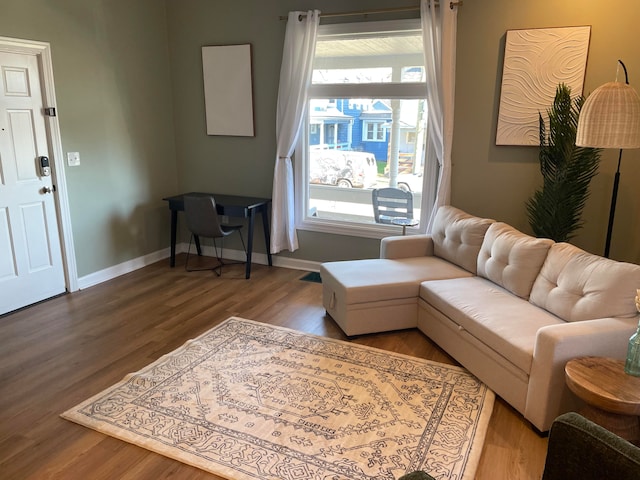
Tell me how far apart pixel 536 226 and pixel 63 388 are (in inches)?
141

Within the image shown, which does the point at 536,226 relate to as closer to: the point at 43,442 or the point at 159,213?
the point at 43,442

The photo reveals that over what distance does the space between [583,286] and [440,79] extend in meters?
2.21

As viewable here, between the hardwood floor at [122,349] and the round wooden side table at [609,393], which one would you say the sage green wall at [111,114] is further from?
the round wooden side table at [609,393]

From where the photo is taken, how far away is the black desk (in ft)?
15.2

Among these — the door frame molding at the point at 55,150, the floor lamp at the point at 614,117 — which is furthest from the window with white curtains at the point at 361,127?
the door frame molding at the point at 55,150

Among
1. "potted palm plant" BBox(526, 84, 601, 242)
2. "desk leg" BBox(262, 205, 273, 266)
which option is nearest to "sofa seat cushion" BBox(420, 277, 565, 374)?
"potted palm plant" BBox(526, 84, 601, 242)

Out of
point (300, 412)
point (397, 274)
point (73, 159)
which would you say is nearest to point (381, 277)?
point (397, 274)

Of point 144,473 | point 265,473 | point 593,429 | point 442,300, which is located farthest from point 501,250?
point 144,473

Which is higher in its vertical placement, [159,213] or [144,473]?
[159,213]

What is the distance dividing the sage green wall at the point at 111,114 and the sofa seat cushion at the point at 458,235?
3.16 m

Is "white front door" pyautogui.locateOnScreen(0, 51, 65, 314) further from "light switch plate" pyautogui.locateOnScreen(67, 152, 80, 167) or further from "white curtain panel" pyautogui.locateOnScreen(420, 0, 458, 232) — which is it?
"white curtain panel" pyautogui.locateOnScreen(420, 0, 458, 232)

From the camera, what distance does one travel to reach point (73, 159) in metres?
4.22

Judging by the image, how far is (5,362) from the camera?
3.07 meters

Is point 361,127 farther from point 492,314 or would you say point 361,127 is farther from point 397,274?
point 492,314
